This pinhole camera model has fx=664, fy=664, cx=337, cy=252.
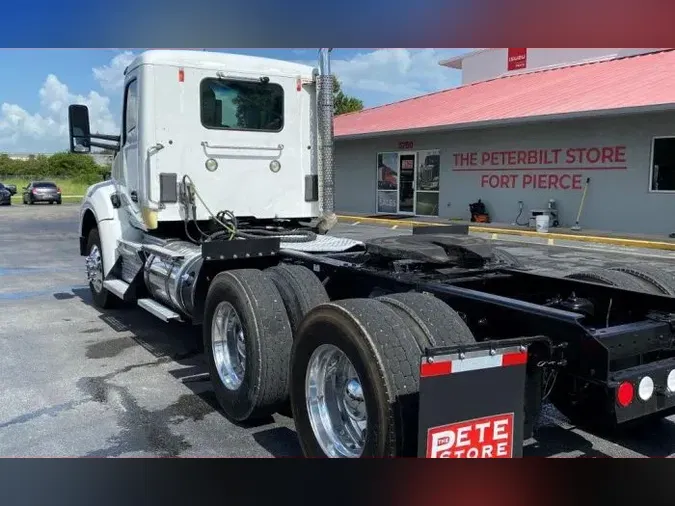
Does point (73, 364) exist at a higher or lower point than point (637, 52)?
lower

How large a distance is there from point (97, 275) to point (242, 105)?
3.01m

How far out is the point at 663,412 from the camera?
→ 3.41 meters

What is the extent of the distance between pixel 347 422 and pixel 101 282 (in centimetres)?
541

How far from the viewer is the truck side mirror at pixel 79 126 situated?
723 centimetres

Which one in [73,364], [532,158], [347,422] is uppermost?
[532,158]

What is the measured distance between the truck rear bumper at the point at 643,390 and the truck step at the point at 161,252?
13.1 ft

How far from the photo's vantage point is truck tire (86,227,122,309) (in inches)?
316

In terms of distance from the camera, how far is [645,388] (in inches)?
122

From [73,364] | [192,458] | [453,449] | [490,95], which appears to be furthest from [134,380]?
[490,95]

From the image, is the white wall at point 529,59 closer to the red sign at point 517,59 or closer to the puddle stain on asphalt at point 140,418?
the red sign at point 517,59

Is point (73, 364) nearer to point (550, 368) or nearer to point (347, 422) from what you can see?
point (347, 422)

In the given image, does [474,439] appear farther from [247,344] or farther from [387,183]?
[387,183]

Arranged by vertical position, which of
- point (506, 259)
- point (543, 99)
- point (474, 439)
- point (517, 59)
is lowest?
point (474, 439)

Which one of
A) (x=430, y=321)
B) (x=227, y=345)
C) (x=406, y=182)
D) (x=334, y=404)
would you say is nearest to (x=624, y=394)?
(x=430, y=321)
